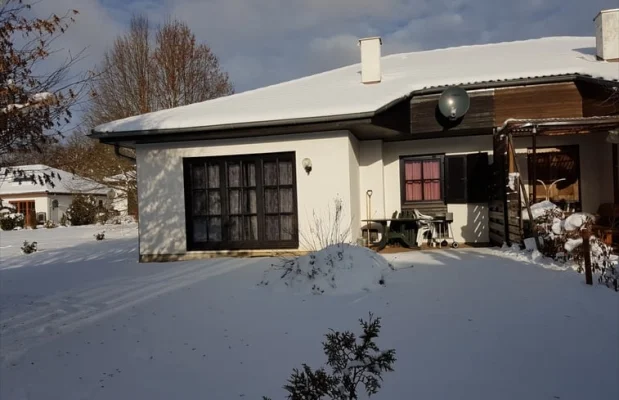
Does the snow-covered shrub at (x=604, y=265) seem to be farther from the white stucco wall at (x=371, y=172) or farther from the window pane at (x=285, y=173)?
the window pane at (x=285, y=173)

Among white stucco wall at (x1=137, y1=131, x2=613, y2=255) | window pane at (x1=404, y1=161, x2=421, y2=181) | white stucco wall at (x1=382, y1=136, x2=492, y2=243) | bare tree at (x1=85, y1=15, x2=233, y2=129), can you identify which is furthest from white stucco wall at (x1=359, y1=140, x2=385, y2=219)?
bare tree at (x1=85, y1=15, x2=233, y2=129)

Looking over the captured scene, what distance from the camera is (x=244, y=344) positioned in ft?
12.1

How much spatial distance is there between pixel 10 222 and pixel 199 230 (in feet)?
67.9

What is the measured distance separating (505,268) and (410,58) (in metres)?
8.31

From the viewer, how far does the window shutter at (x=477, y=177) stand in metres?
9.39

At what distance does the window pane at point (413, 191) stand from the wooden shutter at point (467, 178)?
0.64 meters

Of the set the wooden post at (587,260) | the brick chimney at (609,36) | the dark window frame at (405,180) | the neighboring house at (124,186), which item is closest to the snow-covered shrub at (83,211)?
the neighboring house at (124,186)

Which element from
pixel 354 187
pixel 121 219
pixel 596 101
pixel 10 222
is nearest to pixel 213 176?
pixel 354 187

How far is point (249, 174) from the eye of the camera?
8.65 metres

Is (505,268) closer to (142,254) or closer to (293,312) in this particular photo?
(293,312)

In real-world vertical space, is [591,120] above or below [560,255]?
above

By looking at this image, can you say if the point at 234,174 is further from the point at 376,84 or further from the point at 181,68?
the point at 181,68

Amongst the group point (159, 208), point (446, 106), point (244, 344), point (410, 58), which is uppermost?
point (410, 58)

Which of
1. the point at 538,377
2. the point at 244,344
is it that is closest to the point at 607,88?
the point at 538,377
